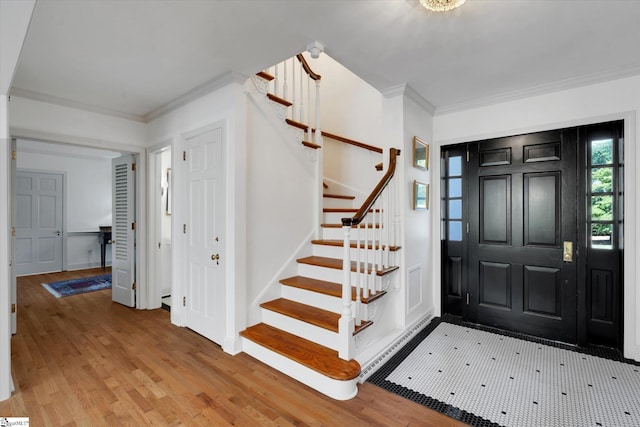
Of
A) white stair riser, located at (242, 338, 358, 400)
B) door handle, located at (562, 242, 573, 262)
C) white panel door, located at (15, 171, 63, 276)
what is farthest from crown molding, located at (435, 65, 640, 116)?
white panel door, located at (15, 171, 63, 276)

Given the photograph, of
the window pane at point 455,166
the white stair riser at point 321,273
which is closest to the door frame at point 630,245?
the window pane at point 455,166

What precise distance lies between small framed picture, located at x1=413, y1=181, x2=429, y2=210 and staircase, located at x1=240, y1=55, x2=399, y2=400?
0.47 m

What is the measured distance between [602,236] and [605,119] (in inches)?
41.4

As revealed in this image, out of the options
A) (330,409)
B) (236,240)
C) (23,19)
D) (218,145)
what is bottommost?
(330,409)

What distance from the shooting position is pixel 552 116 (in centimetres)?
290

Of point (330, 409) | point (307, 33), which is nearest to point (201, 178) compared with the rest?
point (307, 33)

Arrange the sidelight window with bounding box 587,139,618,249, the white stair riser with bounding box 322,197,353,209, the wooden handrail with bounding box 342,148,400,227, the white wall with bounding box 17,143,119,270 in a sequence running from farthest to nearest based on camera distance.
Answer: the white wall with bounding box 17,143,119,270 < the white stair riser with bounding box 322,197,353,209 < the sidelight window with bounding box 587,139,618,249 < the wooden handrail with bounding box 342,148,400,227

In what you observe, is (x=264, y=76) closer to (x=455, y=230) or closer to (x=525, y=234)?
(x=455, y=230)

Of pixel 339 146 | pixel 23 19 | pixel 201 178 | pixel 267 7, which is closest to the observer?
pixel 23 19

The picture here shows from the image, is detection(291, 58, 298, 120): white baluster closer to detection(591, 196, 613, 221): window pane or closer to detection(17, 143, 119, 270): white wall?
detection(591, 196, 613, 221): window pane

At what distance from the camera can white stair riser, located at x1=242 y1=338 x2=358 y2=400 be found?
2.04 meters

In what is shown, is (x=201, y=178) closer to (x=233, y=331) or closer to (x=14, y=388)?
(x=233, y=331)

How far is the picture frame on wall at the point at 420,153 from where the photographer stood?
318 centimetres

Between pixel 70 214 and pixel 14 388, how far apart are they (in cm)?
565
